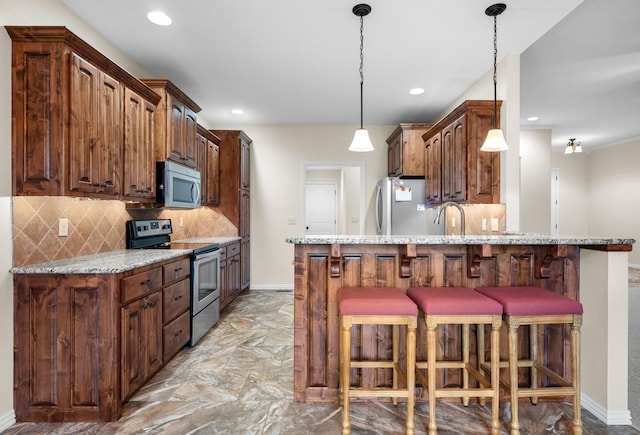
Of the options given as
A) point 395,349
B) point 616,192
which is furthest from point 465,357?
point 616,192

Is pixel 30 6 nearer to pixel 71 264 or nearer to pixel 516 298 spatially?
pixel 71 264

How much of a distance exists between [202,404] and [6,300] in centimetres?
131

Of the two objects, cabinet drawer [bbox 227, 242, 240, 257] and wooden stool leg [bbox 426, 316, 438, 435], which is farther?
cabinet drawer [bbox 227, 242, 240, 257]

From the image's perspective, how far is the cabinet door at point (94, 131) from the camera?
2.02 meters

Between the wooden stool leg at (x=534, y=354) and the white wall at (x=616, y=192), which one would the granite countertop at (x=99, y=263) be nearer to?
the wooden stool leg at (x=534, y=354)

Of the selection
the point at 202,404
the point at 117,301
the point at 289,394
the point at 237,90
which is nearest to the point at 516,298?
the point at 289,394

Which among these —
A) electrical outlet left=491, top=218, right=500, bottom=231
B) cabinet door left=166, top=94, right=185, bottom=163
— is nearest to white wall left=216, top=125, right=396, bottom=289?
cabinet door left=166, top=94, right=185, bottom=163

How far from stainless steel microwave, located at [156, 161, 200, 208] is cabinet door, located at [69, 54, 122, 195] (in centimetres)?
57

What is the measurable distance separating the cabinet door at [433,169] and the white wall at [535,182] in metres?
2.73

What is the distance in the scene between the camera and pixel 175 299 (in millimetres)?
2766

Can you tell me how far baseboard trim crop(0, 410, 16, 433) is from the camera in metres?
1.88

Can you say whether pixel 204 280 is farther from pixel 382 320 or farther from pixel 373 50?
pixel 373 50

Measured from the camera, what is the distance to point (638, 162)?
22.6 ft

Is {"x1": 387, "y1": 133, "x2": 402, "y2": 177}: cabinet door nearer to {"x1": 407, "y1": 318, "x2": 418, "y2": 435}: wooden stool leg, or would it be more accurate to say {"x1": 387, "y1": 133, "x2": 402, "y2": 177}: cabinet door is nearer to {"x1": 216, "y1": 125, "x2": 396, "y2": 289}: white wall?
{"x1": 216, "y1": 125, "x2": 396, "y2": 289}: white wall
